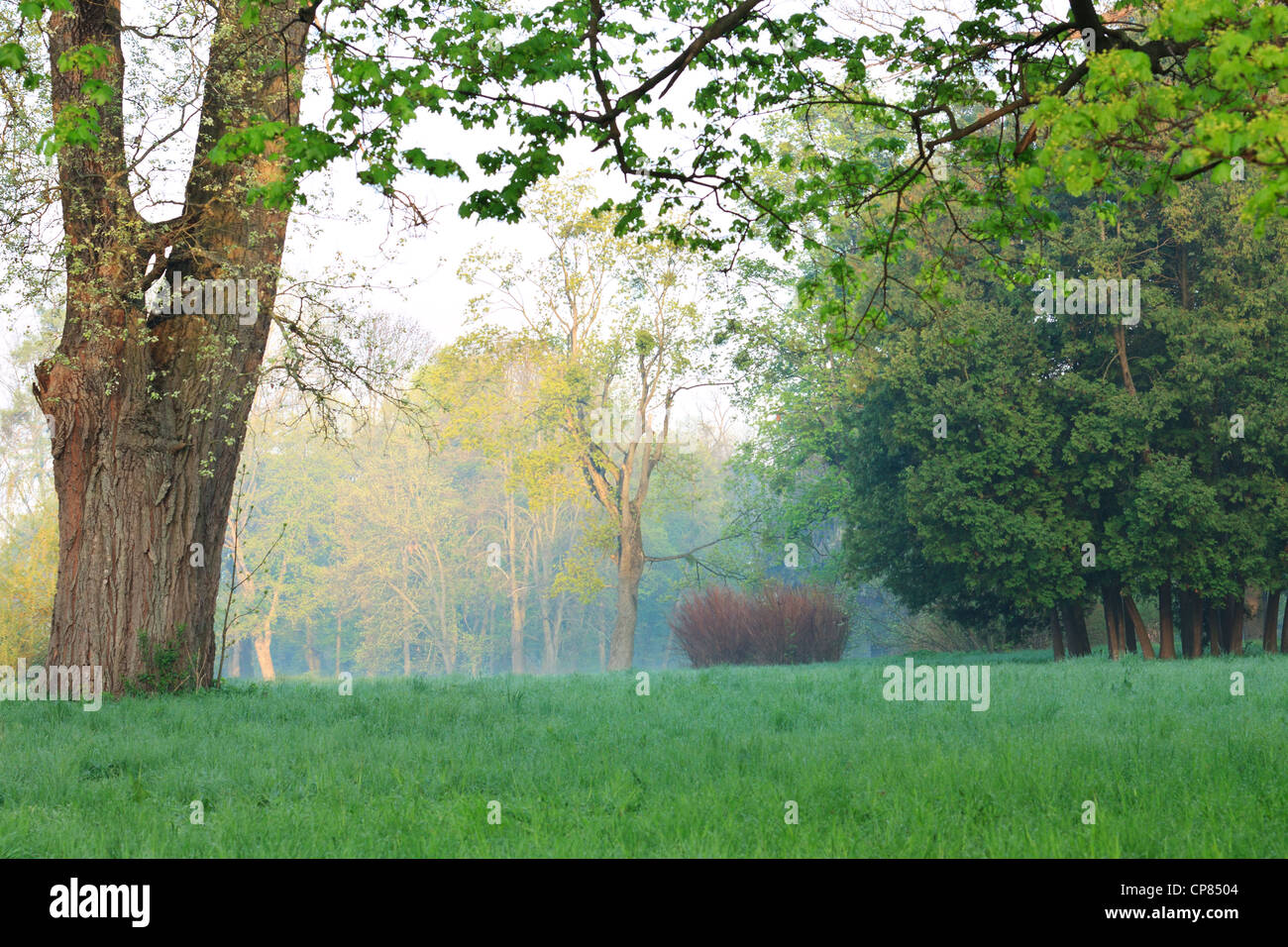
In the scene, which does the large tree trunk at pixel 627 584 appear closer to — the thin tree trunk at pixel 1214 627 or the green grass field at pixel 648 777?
the thin tree trunk at pixel 1214 627

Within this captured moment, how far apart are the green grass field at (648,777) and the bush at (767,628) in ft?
46.1

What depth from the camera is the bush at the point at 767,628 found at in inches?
984

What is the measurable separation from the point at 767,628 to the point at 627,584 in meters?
6.45

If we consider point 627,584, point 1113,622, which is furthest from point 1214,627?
point 627,584

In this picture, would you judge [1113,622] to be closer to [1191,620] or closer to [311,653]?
[1191,620]

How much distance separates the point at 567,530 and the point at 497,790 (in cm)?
4644

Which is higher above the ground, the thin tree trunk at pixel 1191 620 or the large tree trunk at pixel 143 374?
the large tree trunk at pixel 143 374

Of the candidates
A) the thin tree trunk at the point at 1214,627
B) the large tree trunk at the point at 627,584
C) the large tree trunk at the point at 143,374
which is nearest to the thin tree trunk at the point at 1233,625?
the thin tree trunk at the point at 1214,627

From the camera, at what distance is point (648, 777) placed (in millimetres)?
6688

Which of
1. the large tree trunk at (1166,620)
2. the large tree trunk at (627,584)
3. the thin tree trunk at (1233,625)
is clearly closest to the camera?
the large tree trunk at (1166,620)

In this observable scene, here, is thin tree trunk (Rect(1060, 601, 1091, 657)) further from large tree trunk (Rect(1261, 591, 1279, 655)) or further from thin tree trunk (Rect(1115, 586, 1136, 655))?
large tree trunk (Rect(1261, 591, 1279, 655))

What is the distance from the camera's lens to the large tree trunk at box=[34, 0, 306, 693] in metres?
10.6
